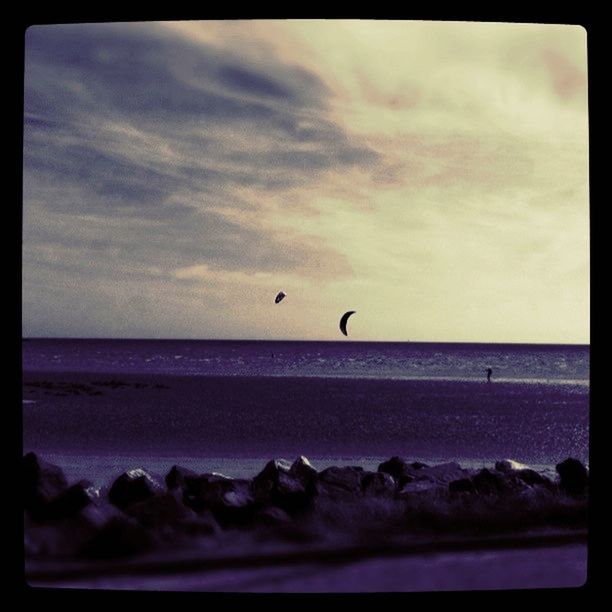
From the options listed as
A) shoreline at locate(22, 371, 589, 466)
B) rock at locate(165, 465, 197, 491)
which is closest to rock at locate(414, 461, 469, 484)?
rock at locate(165, 465, 197, 491)

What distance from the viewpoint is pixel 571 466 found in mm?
2734

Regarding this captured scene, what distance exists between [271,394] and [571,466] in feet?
29.2

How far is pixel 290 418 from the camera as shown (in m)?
8.40

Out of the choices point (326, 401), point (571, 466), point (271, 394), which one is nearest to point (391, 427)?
point (326, 401)

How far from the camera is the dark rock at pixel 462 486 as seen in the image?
2.64m

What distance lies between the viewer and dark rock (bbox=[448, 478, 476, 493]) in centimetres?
264

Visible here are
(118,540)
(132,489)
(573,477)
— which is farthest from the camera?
(573,477)

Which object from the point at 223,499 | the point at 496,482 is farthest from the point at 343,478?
the point at 496,482

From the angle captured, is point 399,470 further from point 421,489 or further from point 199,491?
point 199,491

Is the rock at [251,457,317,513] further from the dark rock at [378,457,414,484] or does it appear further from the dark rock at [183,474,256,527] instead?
the dark rock at [378,457,414,484]

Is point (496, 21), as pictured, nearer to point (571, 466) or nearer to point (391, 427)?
point (571, 466)

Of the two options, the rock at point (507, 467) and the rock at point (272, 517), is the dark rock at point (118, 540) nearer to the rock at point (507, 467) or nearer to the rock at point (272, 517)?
the rock at point (272, 517)

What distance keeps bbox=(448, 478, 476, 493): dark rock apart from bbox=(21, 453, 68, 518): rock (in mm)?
1472

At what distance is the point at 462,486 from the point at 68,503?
58.1 inches
